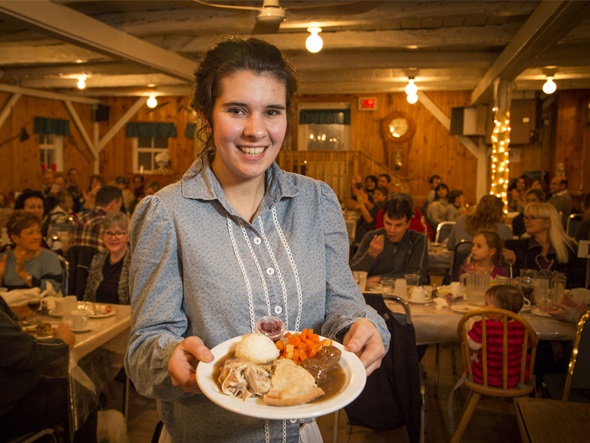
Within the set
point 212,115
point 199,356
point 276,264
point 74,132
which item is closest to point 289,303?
point 276,264

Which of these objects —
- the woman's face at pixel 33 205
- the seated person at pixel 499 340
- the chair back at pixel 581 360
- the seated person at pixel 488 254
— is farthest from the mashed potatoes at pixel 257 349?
the woman's face at pixel 33 205

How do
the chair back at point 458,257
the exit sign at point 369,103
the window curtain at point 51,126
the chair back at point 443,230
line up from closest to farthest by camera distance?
the chair back at point 458,257, the chair back at point 443,230, the window curtain at point 51,126, the exit sign at point 369,103

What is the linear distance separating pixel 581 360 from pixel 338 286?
5.94 ft

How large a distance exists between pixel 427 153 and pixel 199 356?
1180 centimetres

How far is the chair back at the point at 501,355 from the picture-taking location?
300cm

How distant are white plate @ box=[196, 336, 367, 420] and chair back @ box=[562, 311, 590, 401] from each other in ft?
6.11

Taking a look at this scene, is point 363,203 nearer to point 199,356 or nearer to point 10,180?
point 199,356

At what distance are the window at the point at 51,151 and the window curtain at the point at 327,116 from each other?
557cm

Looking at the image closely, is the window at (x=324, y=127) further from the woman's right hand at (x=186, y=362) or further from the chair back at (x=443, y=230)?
the woman's right hand at (x=186, y=362)

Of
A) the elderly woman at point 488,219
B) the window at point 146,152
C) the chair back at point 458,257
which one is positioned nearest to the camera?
the chair back at point 458,257

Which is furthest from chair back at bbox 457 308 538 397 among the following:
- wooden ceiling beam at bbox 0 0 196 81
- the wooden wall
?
the wooden wall

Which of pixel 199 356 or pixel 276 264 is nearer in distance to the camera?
pixel 199 356

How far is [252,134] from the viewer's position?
1.16 m

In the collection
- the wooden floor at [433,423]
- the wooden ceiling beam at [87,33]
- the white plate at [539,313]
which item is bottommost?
the wooden floor at [433,423]
